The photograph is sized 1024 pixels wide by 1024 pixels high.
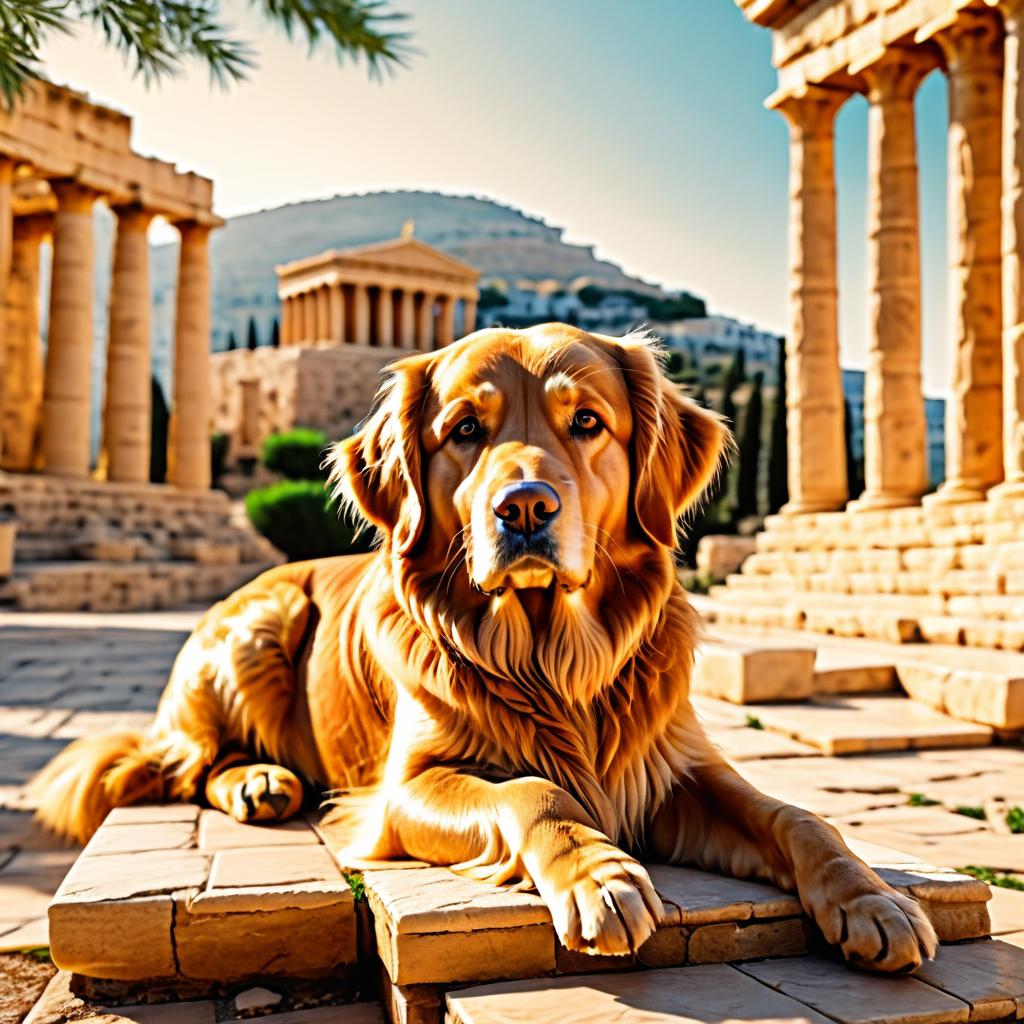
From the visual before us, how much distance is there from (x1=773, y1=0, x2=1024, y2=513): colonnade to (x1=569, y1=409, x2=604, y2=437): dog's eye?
10515 millimetres

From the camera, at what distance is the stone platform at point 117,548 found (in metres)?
18.1

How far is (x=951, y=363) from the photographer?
1387 cm

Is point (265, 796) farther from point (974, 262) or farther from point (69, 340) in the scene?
point (69, 340)

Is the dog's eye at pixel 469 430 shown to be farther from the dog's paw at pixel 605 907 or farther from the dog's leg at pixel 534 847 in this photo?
the dog's paw at pixel 605 907

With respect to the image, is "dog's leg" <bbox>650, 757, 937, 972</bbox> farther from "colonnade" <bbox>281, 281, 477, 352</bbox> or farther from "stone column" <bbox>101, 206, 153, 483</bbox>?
"colonnade" <bbox>281, 281, 477, 352</bbox>

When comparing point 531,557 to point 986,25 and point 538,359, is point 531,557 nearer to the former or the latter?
point 538,359

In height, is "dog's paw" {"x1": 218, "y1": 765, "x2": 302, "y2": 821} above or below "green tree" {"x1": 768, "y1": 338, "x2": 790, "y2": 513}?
below

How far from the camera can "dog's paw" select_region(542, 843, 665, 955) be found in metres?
2.19

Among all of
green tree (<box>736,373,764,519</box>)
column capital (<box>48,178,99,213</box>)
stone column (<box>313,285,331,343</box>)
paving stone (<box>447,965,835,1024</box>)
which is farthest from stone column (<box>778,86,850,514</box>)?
stone column (<box>313,285,331,343</box>)

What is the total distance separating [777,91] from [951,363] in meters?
5.71

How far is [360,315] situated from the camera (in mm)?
57250

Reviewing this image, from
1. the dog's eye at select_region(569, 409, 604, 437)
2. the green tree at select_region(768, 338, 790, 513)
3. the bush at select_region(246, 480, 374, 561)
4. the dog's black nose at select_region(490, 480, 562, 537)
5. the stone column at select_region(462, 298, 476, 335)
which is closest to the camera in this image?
the dog's black nose at select_region(490, 480, 562, 537)

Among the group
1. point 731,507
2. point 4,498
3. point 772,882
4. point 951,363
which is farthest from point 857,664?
point 731,507

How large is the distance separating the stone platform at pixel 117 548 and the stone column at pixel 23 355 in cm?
371
